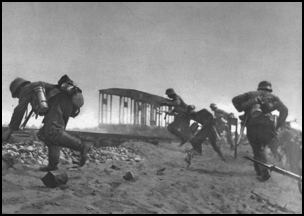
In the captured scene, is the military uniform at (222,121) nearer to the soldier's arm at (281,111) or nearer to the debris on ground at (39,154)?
the soldier's arm at (281,111)

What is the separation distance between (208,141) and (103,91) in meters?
2.91

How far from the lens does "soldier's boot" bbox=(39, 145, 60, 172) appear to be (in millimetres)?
5285

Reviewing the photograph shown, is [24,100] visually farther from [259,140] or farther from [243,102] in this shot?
[259,140]

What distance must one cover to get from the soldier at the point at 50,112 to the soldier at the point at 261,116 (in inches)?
149

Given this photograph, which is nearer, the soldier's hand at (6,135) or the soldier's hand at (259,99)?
the soldier's hand at (6,135)

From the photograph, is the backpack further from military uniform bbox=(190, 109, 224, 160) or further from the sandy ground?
military uniform bbox=(190, 109, 224, 160)

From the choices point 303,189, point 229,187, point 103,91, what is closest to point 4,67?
point 103,91

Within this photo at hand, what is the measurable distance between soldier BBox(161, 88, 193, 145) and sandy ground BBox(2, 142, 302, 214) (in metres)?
0.40

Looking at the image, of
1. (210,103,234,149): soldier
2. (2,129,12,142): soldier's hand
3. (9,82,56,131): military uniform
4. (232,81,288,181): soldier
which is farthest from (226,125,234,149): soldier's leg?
(2,129,12,142): soldier's hand

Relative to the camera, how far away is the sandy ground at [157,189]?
443 cm

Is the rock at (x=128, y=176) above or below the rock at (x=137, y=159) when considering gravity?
below

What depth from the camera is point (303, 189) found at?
6.75m

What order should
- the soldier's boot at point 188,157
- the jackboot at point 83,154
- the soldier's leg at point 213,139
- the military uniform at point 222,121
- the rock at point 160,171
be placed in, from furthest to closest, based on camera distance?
1. the military uniform at point 222,121
2. the soldier's leg at point 213,139
3. the soldier's boot at point 188,157
4. the rock at point 160,171
5. the jackboot at point 83,154

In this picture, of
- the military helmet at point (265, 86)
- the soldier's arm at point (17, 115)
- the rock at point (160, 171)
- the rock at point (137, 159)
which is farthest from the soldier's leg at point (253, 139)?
the soldier's arm at point (17, 115)
